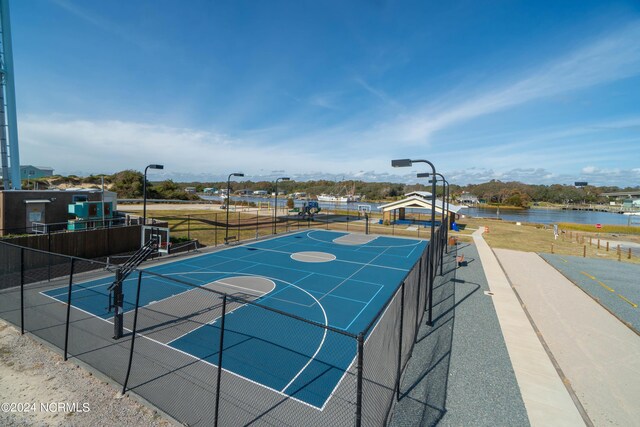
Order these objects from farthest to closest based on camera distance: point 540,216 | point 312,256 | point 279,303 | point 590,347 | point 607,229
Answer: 1. point 540,216
2. point 607,229
3. point 312,256
4. point 279,303
5. point 590,347

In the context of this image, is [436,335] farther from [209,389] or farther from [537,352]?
[209,389]

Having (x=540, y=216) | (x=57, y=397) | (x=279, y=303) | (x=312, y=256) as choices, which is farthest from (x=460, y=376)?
(x=540, y=216)

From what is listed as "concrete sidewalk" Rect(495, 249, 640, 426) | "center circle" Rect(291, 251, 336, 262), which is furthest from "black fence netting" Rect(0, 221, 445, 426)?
"center circle" Rect(291, 251, 336, 262)

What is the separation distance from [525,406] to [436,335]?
3453 millimetres

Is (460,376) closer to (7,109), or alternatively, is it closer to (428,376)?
(428,376)

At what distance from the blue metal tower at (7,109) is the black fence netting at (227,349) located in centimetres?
1613

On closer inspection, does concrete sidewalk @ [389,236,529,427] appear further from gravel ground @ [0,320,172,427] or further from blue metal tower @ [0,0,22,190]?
blue metal tower @ [0,0,22,190]

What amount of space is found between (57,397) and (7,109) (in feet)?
92.7

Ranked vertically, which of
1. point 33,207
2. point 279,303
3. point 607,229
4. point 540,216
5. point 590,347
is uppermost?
point 33,207

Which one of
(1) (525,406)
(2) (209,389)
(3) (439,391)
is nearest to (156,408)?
(2) (209,389)

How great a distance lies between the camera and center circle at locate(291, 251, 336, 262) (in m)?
21.5

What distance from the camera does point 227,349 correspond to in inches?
337

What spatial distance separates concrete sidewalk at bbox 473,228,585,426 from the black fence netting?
2.77 meters

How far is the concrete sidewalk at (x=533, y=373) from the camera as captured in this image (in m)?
6.22
